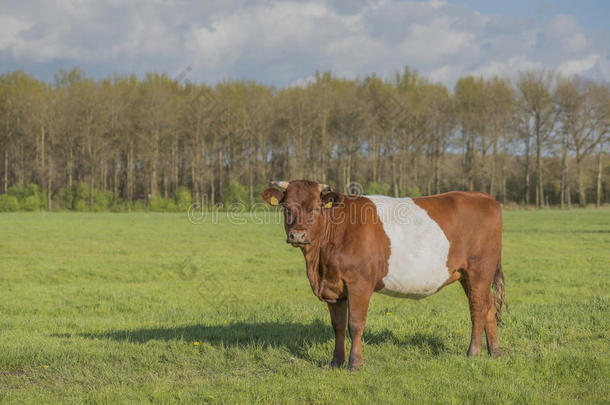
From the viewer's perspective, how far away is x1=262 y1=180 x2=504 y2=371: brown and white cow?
6035 mm

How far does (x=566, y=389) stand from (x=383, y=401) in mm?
2046

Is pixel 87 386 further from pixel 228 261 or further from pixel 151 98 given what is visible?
pixel 151 98

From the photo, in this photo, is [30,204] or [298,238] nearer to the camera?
[298,238]

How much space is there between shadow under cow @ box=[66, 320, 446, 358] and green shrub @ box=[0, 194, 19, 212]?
5556 centimetres

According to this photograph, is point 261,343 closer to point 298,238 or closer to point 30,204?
point 298,238

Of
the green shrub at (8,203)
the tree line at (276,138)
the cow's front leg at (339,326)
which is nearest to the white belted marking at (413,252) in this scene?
the cow's front leg at (339,326)

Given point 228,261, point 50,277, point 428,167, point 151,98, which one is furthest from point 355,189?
point 50,277

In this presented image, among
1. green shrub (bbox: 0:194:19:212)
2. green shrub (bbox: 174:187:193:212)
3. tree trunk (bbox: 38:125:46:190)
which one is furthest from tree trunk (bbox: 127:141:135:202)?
green shrub (bbox: 0:194:19:212)

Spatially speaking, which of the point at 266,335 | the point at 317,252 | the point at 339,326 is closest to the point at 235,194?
the point at 266,335

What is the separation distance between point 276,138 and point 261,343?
59.9 meters

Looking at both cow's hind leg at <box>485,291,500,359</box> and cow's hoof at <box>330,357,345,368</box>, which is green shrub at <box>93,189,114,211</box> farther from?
cow's hind leg at <box>485,291,500,359</box>

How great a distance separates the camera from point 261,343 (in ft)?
24.0

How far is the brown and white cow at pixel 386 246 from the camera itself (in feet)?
19.8

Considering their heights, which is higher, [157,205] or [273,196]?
[273,196]
